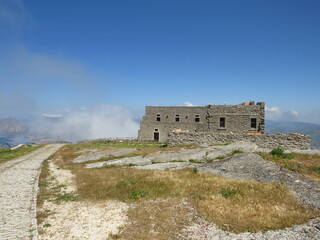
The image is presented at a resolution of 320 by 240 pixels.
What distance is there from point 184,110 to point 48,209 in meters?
52.1

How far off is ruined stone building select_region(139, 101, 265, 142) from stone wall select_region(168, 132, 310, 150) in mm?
13017

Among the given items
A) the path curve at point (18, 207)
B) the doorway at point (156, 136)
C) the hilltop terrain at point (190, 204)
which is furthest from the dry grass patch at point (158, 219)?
the doorway at point (156, 136)

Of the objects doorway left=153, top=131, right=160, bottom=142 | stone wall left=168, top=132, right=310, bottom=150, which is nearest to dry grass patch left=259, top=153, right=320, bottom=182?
stone wall left=168, top=132, right=310, bottom=150

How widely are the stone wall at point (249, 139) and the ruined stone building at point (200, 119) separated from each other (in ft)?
42.7

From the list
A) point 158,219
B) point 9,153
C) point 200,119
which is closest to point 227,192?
point 158,219

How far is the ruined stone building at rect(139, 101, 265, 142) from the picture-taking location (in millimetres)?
46250

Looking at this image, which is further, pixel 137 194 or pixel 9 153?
pixel 9 153

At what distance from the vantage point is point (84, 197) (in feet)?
43.8

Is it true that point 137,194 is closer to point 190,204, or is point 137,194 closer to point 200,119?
point 190,204

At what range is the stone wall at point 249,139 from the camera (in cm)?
3023

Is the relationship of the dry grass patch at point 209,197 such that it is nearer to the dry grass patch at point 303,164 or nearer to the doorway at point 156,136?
the dry grass patch at point 303,164

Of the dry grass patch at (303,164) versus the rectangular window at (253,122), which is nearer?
the dry grass patch at (303,164)

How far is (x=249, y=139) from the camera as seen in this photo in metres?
32.9

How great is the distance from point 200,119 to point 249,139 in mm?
28049
